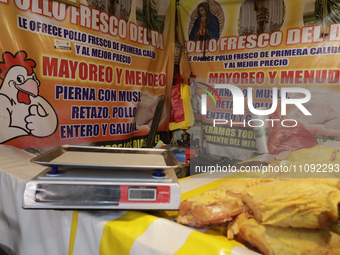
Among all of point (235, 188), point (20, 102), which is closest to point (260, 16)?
point (235, 188)

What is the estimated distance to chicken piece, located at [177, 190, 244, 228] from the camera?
2.59 ft

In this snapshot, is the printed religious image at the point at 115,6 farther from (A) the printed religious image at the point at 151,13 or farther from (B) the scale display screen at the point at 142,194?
(B) the scale display screen at the point at 142,194

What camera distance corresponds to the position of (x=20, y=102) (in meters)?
1.97

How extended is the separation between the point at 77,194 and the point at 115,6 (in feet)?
8.06

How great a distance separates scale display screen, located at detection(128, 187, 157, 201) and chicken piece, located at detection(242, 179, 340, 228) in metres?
0.33

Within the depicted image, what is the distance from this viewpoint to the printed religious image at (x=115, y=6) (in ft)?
8.06

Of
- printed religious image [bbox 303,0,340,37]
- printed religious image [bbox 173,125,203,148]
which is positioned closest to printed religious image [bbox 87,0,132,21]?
printed religious image [bbox 173,125,203,148]

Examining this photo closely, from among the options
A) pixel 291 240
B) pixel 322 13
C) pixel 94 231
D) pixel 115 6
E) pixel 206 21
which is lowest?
pixel 94 231

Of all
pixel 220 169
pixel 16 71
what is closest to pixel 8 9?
pixel 16 71

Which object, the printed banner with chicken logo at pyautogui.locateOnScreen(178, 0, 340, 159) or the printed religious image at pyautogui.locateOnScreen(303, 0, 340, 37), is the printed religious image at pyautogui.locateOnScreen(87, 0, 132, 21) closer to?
the printed banner with chicken logo at pyautogui.locateOnScreen(178, 0, 340, 159)

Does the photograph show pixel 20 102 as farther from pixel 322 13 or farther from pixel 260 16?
pixel 322 13

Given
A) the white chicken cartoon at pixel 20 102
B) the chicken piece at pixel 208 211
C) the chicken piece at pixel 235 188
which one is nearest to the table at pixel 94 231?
the chicken piece at pixel 208 211

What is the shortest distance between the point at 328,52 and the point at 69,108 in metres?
2.67

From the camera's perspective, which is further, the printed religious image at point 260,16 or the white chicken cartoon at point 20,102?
the printed religious image at point 260,16
